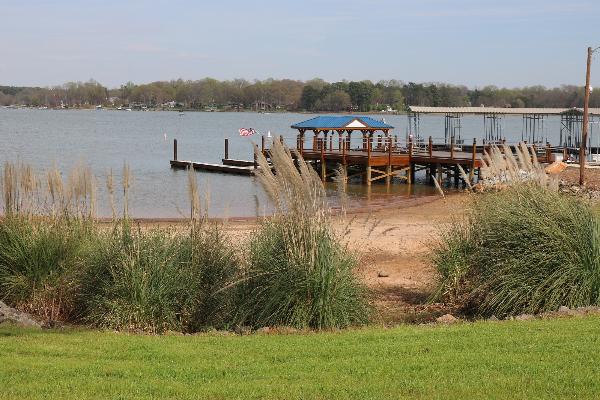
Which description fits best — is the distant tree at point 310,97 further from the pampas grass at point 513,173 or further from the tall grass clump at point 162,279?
the tall grass clump at point 162,279

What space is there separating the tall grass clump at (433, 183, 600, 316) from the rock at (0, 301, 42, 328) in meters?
5.72

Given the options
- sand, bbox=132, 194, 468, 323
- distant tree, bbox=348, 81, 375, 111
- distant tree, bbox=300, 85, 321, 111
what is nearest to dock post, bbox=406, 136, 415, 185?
sand, bbox=132, 194, 468, 323

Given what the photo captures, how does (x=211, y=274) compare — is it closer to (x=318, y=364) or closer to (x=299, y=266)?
(x=299, y=266)

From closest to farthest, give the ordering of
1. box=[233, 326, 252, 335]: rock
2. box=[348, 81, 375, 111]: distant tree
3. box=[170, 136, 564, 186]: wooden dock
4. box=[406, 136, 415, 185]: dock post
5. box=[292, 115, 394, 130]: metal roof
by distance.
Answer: box=[233, 326, 252, 335]: rock
box=[170, 136, 564, 186]: wooden dock
box=[406, 136, 415, 185]: dock post
box=[292, 115, 394, 130]: metal roof
box=[348, 81, 375, 111]: distant tree

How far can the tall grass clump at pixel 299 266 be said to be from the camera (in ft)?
32.4

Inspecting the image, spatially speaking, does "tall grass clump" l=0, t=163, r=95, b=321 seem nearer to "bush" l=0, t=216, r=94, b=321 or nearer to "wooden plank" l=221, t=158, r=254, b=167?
"bush" l=0, t=216, r=94, b=321

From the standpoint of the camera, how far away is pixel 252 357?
7.92 m

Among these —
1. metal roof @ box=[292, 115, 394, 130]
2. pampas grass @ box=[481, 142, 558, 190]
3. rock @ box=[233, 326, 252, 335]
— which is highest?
metal roof @ box=[292, 115, 394, 130]

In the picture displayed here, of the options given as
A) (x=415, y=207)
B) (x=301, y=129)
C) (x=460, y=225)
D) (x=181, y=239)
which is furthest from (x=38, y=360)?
(x=301, y=129)

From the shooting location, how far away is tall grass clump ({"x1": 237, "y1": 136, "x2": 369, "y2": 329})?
32.4 ft

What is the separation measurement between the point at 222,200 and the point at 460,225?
2518 centimetres

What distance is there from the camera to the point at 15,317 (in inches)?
410

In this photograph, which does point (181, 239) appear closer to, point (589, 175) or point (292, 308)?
point (292, 308)

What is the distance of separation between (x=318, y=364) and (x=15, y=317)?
15.4ft
